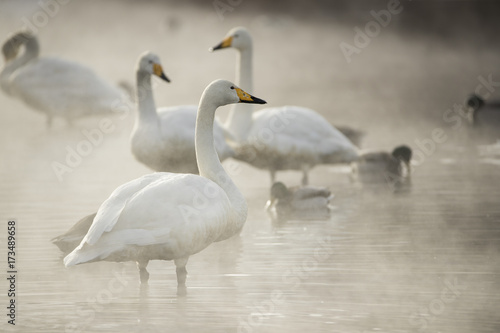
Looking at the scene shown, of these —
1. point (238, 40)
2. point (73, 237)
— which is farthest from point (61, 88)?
point (73, 237)

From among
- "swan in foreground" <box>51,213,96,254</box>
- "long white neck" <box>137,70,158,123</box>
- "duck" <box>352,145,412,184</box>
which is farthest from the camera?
"duck" <box>352,145,412,184</box>

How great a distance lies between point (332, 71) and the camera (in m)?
21.8

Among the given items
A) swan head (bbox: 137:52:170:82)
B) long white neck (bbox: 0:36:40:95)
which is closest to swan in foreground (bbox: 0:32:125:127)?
long white neck (bbox: 0:36:40:95)

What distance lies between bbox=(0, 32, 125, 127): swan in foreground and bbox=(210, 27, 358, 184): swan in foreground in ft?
16.4

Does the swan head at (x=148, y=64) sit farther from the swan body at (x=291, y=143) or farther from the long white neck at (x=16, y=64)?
the long white neck at (x=16, y=64)

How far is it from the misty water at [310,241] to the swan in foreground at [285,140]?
0.35m

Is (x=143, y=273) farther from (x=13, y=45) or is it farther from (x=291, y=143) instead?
(x=13, y=45)

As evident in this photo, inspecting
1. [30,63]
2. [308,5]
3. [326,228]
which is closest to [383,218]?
[326,228]

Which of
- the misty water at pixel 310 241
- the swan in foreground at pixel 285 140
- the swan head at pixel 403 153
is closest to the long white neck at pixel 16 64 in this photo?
the misty water at pixel 310 241

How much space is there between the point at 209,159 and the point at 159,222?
1.04 metres

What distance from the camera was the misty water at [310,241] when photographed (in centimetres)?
577

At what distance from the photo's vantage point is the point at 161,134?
9453mm

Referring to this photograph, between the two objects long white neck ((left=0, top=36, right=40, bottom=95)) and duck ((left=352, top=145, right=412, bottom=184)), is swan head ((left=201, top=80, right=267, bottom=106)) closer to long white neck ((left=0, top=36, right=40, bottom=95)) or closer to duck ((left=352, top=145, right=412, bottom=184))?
duck ((left=352, top=145, right=412, bottom=184))

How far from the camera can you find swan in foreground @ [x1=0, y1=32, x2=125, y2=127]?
581 inches
